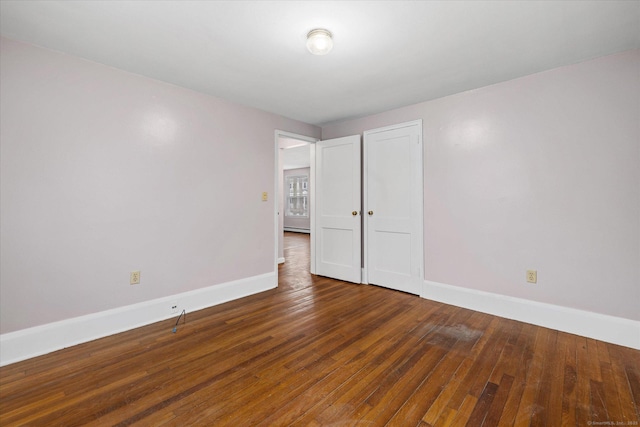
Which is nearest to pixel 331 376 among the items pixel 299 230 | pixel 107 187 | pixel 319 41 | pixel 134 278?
pixel 134 278

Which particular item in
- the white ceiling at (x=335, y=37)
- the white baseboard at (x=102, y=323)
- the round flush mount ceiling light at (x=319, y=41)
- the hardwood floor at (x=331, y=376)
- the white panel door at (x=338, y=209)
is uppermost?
the white ceiling at (x=335, y=37)

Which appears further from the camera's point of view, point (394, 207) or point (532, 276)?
point (394, 207)

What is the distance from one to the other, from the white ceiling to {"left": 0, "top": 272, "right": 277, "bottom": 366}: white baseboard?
7.27ft

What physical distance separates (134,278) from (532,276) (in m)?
3.84

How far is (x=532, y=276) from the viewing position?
2.74 meters

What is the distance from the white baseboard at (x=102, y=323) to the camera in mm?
2117

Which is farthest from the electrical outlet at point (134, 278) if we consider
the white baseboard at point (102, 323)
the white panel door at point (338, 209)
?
the white panel door at point (338, 209)

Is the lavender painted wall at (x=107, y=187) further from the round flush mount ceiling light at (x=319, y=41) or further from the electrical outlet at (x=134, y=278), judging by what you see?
the round flush mount ceiling light at (x=319, y=41)

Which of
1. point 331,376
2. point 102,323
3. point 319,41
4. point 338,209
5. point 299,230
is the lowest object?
point 331,376

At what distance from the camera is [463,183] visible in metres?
3.18

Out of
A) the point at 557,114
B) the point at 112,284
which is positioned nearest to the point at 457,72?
the point at 557,114

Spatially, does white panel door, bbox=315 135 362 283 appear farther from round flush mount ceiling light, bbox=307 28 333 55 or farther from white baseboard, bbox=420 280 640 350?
round flush mount ceiling light, bbox=307 28 333 55

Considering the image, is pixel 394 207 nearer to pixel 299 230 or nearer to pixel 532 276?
pixel 532 276

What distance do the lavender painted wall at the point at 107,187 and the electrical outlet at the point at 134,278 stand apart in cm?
4
